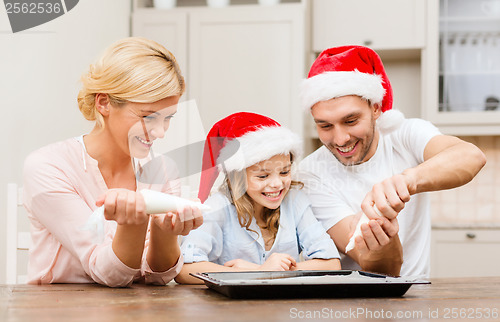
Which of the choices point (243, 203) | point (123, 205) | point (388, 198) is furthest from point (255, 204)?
point (123, 205)

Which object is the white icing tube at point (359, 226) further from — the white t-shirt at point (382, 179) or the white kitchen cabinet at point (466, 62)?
the white kitchen cabinet at point (466, 62)

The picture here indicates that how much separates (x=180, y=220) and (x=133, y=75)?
0.40 m

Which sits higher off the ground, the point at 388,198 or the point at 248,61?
the point at 248,61

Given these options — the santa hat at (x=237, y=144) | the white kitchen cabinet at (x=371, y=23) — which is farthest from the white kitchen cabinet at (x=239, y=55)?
the santa hat at (x=237, y=144)

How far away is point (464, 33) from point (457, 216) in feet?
3.45

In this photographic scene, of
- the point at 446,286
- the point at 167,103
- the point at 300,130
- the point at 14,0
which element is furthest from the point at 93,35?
the point at 446,286

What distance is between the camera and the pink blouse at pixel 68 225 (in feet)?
3.86

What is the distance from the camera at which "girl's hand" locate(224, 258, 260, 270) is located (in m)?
1.38

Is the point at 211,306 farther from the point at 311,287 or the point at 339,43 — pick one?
the point at 339,43

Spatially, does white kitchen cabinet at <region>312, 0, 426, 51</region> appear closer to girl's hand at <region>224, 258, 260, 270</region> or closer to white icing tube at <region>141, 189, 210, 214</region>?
girl's hand at <region>224, 258, 260, 270</region>

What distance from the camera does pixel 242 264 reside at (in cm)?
140

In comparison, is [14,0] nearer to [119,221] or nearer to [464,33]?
[119,221]

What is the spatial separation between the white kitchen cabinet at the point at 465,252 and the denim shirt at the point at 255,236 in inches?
59.3

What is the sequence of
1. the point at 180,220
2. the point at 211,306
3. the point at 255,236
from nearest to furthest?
the point at 211,306 < the point at 180,220 < the point at 255,236
